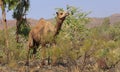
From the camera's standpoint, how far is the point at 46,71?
64.2 feet

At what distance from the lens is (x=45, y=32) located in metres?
20.7

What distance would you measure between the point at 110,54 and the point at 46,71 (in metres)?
4.86

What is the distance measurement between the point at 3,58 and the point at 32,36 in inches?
129

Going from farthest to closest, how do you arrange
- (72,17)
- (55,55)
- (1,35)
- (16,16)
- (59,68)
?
(72,17) → (16,16) → (1,35) → (59,68) → (55,55)

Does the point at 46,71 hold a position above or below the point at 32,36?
below

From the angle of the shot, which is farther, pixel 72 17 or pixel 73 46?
pixel 72 17

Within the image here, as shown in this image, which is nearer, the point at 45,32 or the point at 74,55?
the point at 74,55

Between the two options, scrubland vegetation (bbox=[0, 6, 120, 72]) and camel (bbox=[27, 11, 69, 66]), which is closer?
scrubland vegetation (bbox=[0, 6, 120, 72])

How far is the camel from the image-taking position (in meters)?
19.8

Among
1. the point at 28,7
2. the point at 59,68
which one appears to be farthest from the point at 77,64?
the point at 28,7

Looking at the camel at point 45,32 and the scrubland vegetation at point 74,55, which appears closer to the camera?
the scrubland vegetation at point 74,55

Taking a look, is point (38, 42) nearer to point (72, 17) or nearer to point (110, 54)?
point (110, 54)

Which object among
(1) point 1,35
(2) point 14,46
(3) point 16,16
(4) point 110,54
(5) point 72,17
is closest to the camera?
(4) point 110,54

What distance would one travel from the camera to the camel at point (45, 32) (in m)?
19.8
